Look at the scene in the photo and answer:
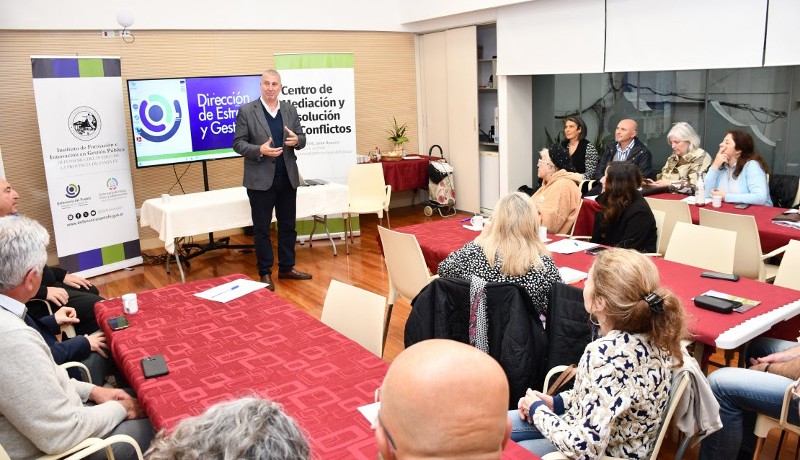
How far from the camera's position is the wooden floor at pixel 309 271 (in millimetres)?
5797

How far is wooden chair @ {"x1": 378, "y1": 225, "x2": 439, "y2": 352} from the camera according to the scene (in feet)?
13.2

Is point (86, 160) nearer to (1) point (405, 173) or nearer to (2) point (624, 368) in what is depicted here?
(1) point (405, 173)

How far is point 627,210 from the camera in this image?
4430 millimetres

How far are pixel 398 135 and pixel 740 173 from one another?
4.95 metres

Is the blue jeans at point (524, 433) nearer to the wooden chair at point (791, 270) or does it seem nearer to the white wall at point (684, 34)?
the wooden chair at point (791, 270)

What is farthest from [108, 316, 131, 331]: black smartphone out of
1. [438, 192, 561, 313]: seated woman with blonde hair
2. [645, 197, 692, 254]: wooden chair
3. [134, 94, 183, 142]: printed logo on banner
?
[134, 94, 183, 142]: printed logo on banner

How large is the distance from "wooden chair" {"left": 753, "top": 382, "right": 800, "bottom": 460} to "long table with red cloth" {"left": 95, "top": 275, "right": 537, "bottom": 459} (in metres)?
1.28

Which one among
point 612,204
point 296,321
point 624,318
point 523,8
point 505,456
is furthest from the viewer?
point 523,8

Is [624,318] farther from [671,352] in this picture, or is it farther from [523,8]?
[523,8]

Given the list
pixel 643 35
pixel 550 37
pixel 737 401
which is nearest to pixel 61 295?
pixel 737 401

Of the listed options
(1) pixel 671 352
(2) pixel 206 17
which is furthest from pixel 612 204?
(2) pixel 206 17

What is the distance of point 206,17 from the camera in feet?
25.8

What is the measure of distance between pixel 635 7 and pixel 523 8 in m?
1.56

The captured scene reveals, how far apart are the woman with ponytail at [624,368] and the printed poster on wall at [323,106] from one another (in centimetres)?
585
